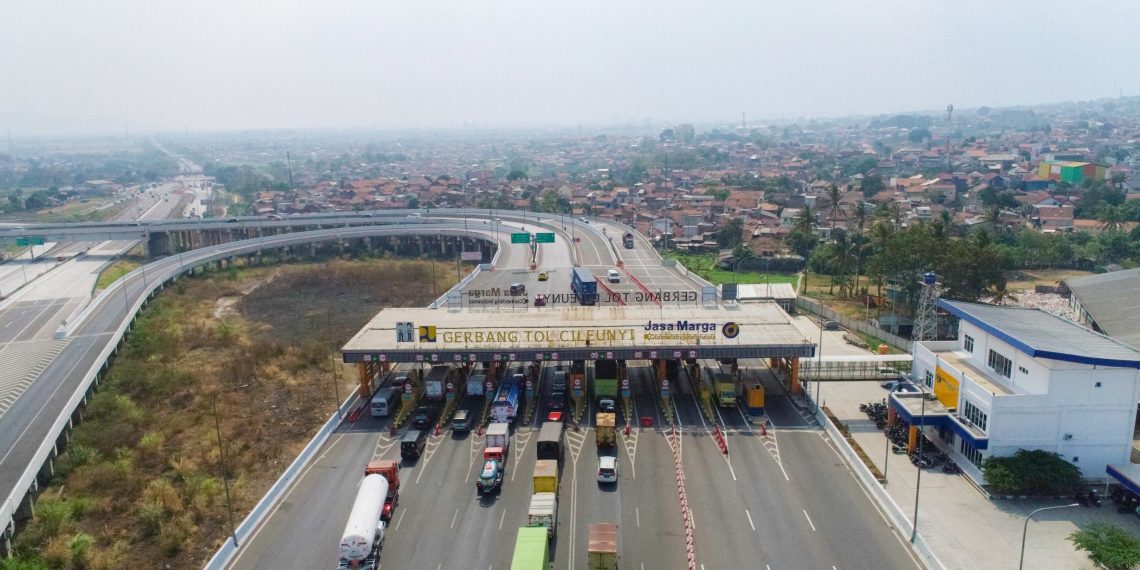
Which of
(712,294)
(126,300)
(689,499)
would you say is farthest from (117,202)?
(689,499)

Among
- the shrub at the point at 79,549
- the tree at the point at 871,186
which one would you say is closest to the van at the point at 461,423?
the shrub at the point at 79,549

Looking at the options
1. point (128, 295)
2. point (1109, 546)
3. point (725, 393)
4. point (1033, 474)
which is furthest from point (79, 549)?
point (128, 295)

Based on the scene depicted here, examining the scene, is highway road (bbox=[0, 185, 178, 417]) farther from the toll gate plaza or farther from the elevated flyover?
the elevated flyover

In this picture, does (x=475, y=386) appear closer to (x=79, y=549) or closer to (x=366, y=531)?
(x=366, y=531)

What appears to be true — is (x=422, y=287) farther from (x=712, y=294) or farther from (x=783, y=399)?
(x=783, y=399)

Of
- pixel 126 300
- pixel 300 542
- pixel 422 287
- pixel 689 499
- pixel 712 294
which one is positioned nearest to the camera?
pixel 300 542

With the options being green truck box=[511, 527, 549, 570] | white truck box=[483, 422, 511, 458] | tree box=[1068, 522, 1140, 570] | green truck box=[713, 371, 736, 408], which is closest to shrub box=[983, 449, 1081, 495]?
tree box=[1068, 522, 1140, 570]
